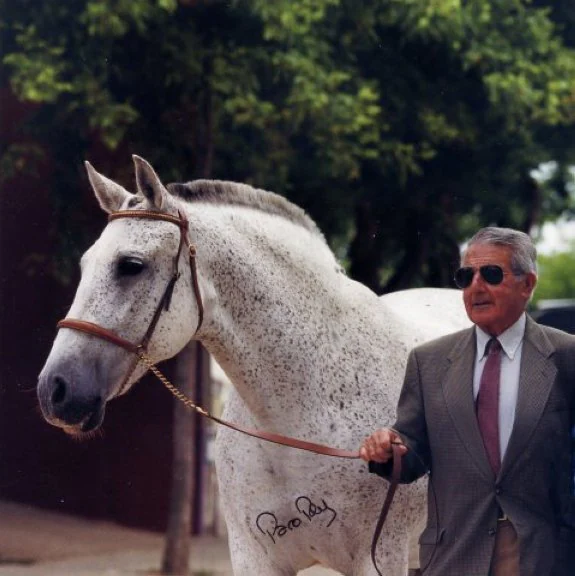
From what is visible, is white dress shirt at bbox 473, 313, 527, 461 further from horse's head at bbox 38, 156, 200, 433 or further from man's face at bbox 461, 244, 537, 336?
horse's head at bbox 38, 156, 200, 433

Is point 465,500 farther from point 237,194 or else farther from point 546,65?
point 546,65

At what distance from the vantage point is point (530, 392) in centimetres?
341

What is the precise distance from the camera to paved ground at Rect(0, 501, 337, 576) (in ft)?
31.8

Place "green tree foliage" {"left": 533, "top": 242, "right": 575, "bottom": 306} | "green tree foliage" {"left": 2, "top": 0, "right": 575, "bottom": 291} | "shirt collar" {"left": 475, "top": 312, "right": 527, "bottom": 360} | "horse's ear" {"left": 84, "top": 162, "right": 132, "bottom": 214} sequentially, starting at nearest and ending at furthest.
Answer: "shirt collar" {"left": 475, "top": 312, "right": 527, "bottom": 360} → "horse's ear" {"left": 84, "top": 162, "right": 132, "bottom": 214} → "green tree foliage" {"left": 2, "top": 0, "right": 575, "bottom": 291} → "green tree foliage" {"left": 533, "top": 242, "right": 575, "bottom": 306}

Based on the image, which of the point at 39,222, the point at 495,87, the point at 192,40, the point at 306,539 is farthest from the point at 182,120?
the point at 306,539

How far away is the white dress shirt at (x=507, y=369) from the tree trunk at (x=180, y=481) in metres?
5.67

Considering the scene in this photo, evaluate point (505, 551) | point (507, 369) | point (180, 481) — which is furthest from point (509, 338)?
point (180, 481)

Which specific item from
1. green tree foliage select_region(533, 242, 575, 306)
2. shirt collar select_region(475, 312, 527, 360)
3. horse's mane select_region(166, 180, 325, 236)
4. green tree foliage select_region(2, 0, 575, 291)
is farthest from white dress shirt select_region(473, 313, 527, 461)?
green tree foliage select_region(533, 242, 575, 306)

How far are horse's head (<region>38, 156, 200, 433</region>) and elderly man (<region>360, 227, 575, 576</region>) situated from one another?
791 mm

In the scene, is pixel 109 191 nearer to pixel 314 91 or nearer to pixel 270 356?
pixel 270 356

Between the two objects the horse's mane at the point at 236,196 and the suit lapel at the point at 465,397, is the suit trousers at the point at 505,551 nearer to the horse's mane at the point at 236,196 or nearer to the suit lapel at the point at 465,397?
the suit lapel at the point at 465,397

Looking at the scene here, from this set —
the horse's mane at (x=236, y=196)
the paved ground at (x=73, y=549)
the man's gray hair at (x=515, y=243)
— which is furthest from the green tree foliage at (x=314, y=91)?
the man's gray hair at (x=515, y=243)

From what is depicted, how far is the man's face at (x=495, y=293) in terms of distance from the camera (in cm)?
346

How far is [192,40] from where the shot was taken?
28.8 feet
